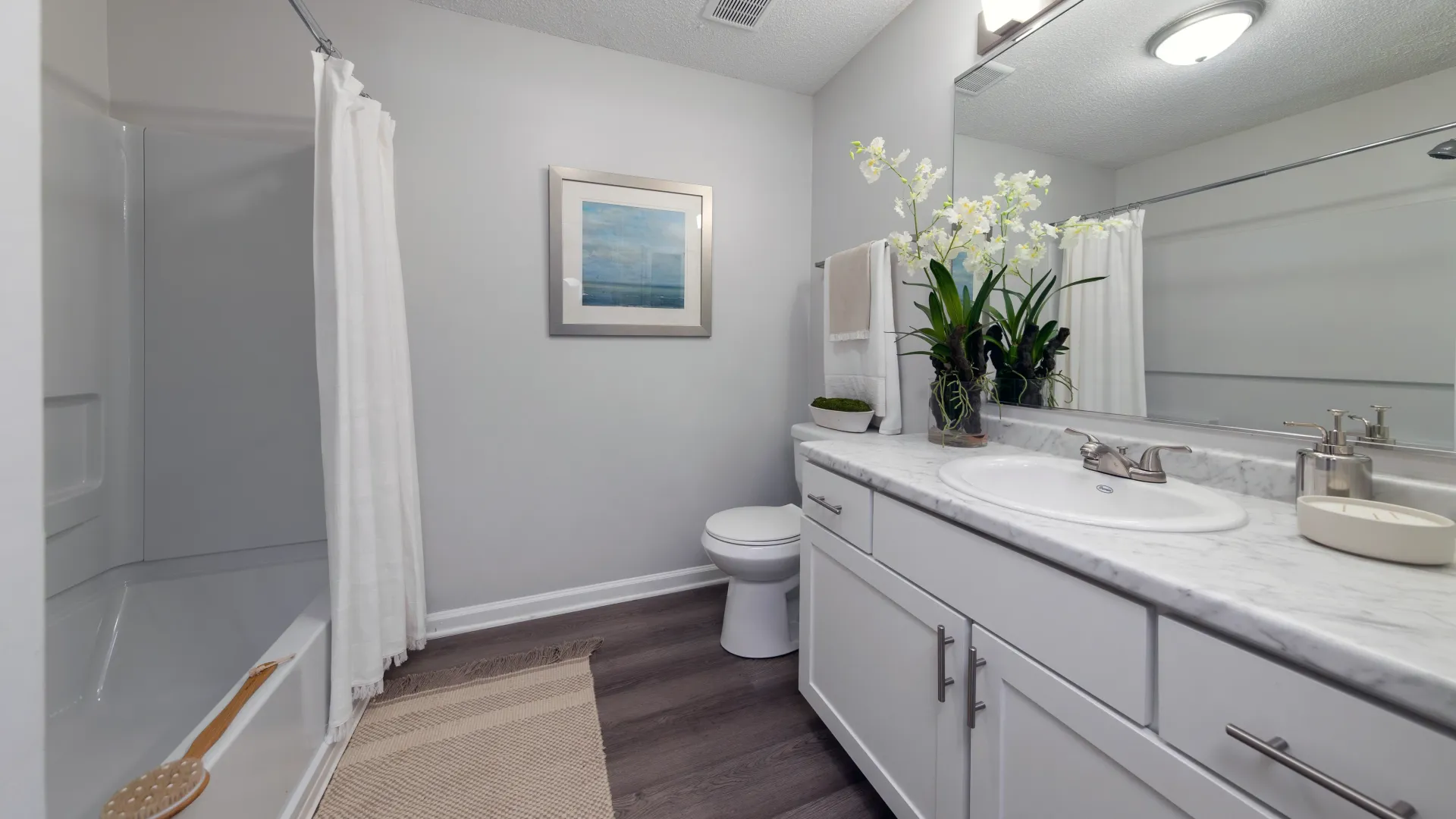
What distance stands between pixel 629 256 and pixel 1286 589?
2.01m

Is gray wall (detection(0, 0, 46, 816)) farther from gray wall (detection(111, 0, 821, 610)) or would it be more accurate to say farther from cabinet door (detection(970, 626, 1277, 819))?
Result: gray wall (detection(111, 0, 821, 610))

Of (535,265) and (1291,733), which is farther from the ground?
(535,265)

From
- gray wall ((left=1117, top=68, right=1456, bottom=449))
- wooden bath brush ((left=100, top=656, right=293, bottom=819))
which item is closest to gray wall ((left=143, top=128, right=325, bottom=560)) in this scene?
wooden bath brush ((left=100, top=656, right=293, bottom=819))

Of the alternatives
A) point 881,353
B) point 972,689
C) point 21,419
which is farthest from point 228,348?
point 972,689

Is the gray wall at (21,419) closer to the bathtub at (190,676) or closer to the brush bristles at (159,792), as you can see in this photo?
the brush bristles at (159,792)

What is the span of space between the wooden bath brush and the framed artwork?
1452 mm

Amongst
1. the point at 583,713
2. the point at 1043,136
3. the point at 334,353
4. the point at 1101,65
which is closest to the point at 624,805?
the point at 583,713

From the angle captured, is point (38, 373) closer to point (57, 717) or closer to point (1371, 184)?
point (57, 717)

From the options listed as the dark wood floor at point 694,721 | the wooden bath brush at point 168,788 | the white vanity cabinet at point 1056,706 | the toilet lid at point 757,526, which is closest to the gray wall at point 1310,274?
the white vanity cabinet at point 1056,706

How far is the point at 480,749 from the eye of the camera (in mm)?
1345

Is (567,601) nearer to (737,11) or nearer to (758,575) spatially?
(758,575)

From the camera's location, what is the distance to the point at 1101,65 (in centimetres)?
124

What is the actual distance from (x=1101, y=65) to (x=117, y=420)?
9.63 feet

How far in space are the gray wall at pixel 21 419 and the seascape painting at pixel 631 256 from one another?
1.61 meters
